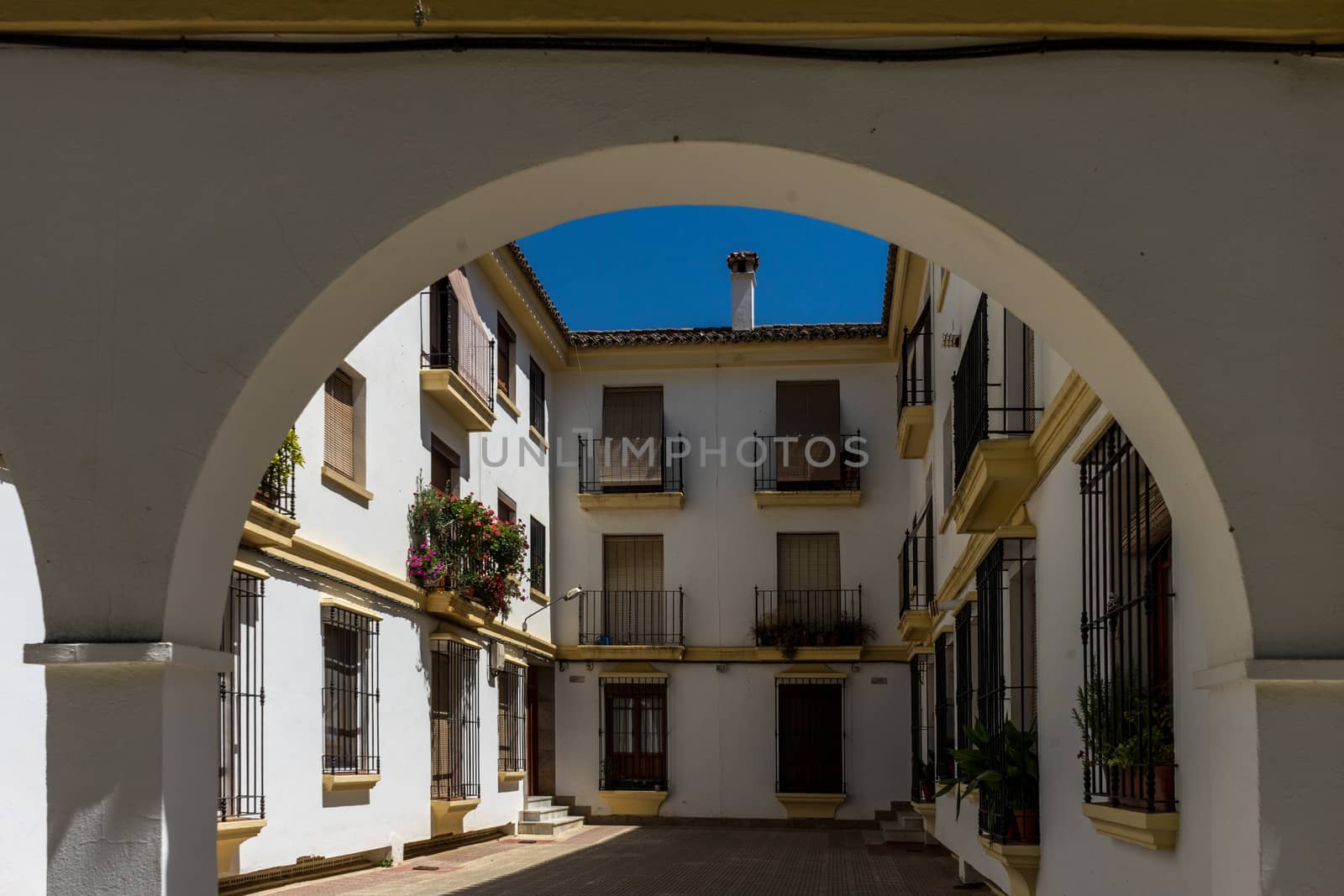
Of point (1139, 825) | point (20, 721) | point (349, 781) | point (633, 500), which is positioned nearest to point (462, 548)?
point (349, 781)

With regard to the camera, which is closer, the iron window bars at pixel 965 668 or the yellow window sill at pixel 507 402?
the iron window bars at pixel 965 668

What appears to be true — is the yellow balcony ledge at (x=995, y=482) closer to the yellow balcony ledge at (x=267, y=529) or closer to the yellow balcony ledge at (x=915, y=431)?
the yellow balcony ledge at (x=267, y=529)

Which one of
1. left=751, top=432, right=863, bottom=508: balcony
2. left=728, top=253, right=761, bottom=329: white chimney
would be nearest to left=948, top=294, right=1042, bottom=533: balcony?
left=751, top=432, right=863, bottom=508: balcony

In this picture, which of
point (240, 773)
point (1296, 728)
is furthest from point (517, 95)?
point (240, 773)

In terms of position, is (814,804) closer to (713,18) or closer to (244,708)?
(244,708)

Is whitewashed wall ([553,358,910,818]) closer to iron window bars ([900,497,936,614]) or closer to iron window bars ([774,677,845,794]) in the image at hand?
iron window bars ([774,677,845,794])

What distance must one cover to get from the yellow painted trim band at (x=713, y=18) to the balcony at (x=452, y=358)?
1286cm

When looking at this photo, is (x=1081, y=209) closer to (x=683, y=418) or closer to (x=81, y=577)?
(x=81, y=577)

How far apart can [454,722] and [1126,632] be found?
12927mm

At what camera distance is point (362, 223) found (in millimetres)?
3947

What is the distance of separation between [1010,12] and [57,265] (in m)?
2.80

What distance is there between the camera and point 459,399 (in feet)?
57.0

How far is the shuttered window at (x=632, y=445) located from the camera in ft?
81.0

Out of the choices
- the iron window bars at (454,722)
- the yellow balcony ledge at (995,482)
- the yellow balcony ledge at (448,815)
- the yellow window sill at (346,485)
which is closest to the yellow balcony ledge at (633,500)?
the iron window bars at (454,722)
